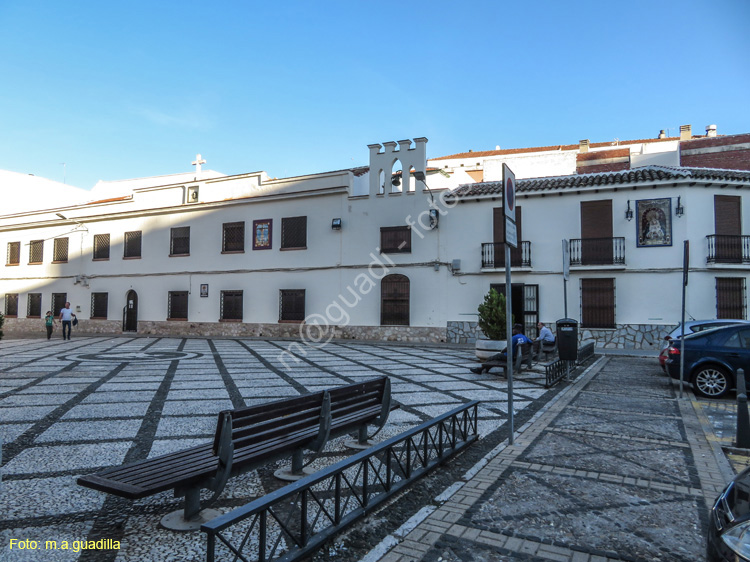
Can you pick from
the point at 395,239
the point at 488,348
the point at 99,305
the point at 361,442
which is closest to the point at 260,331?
the point at 395,239

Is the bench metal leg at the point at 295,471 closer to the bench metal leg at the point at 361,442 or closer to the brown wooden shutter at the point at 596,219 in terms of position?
the bench metal leg at the point at 361,442

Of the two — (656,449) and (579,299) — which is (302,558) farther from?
(579,299)

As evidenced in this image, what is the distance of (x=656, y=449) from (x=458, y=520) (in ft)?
9.66

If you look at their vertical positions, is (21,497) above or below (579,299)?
below

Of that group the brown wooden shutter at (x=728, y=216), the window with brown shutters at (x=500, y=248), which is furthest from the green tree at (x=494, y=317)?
the brown wooden shutter at (x=728, y=216)

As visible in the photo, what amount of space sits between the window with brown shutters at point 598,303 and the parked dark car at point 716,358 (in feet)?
30.1

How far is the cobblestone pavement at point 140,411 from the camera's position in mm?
3176

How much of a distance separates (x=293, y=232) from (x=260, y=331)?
4766 millimetres

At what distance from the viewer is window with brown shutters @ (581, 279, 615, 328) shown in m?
17.3

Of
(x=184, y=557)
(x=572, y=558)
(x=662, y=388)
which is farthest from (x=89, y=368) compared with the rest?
(x=662, y=388)

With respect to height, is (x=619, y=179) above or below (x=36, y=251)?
above

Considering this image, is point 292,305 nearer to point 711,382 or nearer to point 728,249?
point 711,382

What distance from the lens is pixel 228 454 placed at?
317cm

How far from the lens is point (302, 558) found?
2.80 meters
